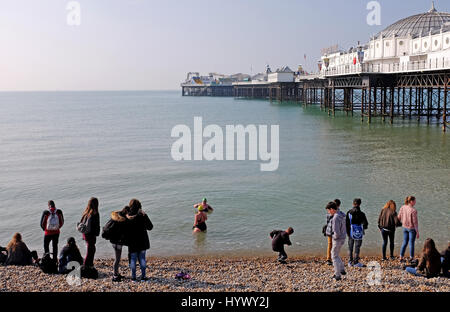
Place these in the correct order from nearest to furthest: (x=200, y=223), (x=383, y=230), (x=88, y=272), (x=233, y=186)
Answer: (x=88, y=272) → (x=383, y=230) → (x=200, y=223) → (x=233, y=186)

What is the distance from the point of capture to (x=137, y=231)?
835cm

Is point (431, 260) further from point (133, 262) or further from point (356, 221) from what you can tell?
point (133, 262)

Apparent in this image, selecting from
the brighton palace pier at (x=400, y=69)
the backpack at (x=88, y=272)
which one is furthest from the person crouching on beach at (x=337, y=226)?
the brighton palace pier at (x=400, y=69)

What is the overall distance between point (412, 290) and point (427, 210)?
8.27m

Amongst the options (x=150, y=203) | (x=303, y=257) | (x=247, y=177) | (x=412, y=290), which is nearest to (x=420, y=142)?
(x=247, y=177)

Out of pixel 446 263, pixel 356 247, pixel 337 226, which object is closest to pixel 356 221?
pixel 356 247

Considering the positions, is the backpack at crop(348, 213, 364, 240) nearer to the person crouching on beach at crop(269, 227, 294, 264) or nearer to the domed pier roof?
the person crouching on beach at crop(269, 227, 294, 264)

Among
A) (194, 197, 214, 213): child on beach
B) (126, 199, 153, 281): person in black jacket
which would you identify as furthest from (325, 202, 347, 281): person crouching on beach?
(194, 197, 214, 213): child on beach

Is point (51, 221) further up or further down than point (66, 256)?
further up

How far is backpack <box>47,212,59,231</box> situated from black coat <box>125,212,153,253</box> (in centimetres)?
226

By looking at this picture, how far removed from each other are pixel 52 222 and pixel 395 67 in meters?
40.7

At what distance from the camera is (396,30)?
58344 mm

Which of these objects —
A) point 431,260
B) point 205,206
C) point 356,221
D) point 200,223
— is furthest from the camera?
point 205,206

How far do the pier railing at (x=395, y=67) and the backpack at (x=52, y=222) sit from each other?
33.4m
